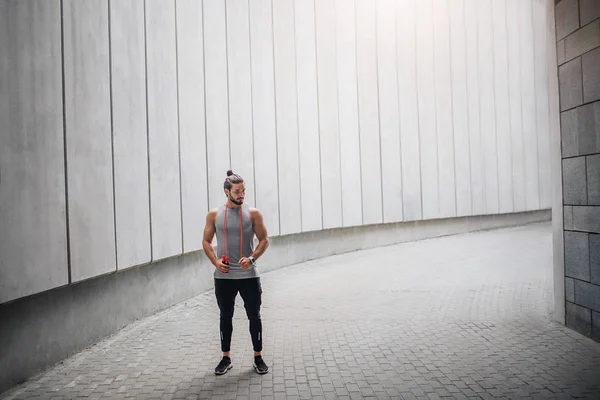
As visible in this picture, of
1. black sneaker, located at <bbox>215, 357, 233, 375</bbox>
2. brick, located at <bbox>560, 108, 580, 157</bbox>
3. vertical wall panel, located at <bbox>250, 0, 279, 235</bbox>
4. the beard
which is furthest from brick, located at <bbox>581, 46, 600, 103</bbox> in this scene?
vertical wall panel, located at <bbox>250, 0, 279, 235</bbox>

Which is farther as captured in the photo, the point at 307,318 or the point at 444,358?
the point at 307,318

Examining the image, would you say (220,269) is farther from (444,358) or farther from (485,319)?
(485,319)

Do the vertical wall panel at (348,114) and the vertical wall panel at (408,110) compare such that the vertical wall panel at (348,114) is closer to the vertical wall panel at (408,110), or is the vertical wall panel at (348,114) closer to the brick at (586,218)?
the vertical wall panel at (408,110)

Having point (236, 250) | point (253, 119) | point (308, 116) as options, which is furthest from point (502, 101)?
point (236, 250)

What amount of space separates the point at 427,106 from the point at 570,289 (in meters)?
11.0

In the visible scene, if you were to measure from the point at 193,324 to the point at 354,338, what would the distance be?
2273mm

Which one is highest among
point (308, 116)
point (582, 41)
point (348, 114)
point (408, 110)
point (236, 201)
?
point (408, 110)

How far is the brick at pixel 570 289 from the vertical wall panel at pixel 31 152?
5.86m

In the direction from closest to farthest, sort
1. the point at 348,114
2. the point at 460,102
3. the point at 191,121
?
the point at 191,121 → the point at 348,114 → the point at 460,102

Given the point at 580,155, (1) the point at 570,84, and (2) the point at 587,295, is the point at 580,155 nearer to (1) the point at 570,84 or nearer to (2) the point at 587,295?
(1) the point at 570,84

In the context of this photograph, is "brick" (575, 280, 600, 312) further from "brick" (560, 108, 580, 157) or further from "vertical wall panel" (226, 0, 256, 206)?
"vertical wall panel" (226, 0, 256, 206)

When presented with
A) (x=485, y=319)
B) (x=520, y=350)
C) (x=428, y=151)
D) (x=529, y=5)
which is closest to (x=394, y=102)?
(x=428, y=151)

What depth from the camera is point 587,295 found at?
226 inches

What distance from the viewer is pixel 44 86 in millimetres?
5090
